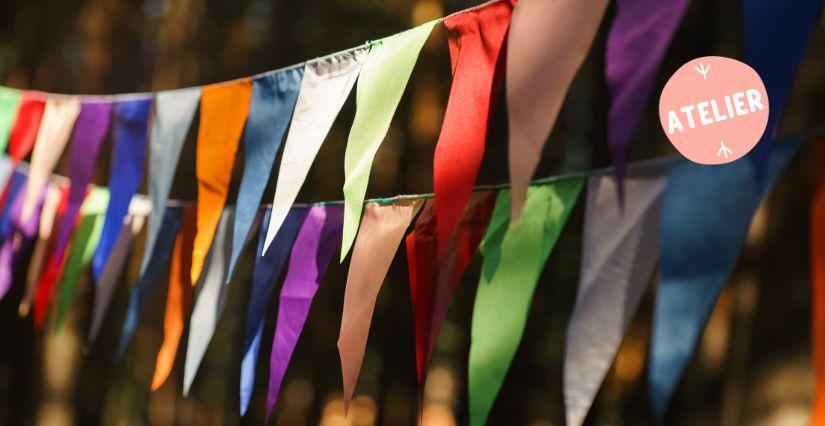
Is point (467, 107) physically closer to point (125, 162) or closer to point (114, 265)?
point (125, 162)

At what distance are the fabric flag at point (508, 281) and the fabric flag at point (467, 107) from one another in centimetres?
13

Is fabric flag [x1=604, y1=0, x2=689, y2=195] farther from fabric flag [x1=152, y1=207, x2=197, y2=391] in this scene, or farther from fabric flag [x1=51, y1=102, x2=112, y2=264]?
fabric flag [x1=51, y1=102, x2=112, y2=264]

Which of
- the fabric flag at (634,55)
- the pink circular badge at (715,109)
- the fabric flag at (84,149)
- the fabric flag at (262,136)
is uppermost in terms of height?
the fabric flag at (84,149)

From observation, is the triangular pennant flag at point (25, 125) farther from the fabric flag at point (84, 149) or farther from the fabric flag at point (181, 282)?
the fabric flag at point (181, 282)

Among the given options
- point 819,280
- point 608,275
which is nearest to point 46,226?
point 608,275

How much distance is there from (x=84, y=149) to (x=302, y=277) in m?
0.66

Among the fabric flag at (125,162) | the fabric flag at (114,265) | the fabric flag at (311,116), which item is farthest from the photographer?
the fabric flag at (114,265)

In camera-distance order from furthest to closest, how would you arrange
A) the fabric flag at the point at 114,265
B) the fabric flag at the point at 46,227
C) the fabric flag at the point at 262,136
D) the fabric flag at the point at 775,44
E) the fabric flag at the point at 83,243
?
the fabric flag at the point at 46,227 < the fabric flag at the point at 83,243 < the fabric flag at the point at 114,265 < the fabric flag at the point at 262,136 < the fabric flag at the point at 775,44

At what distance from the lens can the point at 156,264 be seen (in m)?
1.71

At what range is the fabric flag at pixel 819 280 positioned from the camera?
0.92 meters

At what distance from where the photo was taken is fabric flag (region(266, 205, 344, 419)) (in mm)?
1340

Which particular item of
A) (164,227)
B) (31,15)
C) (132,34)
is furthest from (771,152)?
(31,15)

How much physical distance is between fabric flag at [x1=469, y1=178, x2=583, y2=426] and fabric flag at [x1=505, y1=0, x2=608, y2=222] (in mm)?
206

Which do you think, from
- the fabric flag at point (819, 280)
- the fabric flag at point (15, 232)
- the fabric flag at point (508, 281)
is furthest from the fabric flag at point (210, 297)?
the fabric flag at point (819, 280)
